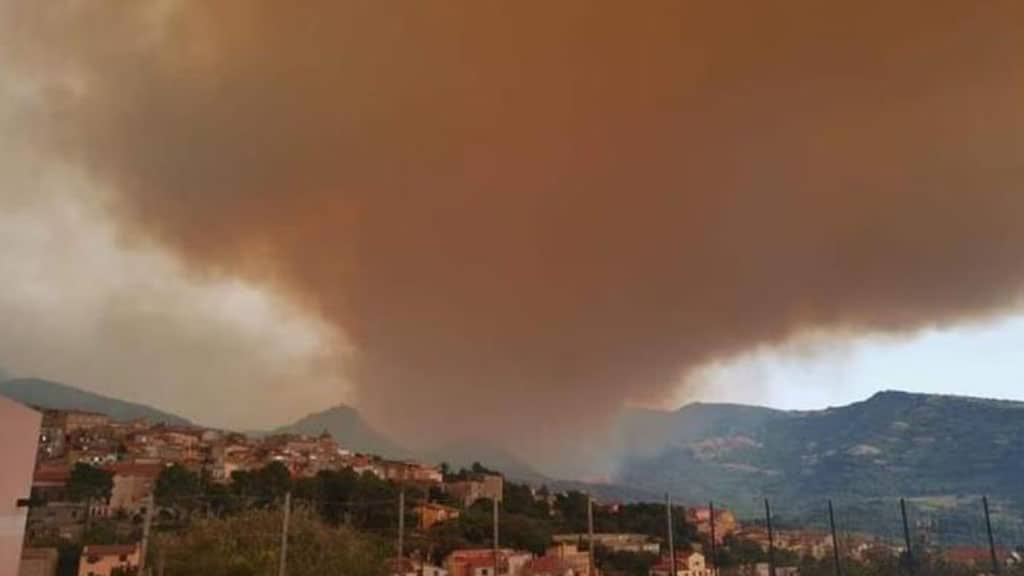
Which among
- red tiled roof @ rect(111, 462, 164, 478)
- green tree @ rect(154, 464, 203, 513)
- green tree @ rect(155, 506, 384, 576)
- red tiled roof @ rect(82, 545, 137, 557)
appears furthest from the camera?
red tiled roof @ rect(111, 462, 164, 478)

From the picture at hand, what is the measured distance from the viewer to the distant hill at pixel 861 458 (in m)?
36.8

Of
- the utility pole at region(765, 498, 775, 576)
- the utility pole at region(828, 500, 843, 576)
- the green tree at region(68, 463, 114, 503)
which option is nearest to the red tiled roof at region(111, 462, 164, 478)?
the green tree at region(68, 463, 114, 503)

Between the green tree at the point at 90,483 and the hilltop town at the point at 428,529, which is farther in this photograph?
the green tree at the point at 90,483

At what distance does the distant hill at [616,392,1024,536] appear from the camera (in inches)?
1448

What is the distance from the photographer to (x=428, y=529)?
3194 cm

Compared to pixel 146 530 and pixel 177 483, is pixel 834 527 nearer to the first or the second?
pixel 146 530

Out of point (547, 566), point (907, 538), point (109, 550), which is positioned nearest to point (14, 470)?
point (907, 538)

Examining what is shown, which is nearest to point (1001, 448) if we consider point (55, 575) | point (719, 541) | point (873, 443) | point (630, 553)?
point (873, 443)

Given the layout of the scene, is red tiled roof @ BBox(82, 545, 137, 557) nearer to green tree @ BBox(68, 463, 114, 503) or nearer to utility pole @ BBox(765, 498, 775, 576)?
utility pole @ BBox(765, 498, 775, 576)

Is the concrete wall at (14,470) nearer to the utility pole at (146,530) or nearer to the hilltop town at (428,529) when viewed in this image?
the hilltop town at (428,529)

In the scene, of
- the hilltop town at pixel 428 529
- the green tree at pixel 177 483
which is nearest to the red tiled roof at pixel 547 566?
the hilltop town at pixel 428 529

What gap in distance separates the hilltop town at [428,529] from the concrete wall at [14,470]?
3.01ft

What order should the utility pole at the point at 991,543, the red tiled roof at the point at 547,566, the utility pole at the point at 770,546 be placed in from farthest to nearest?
1. the red tiled roof at the point at 547,566
2. the utility pole at the point at 770,546
3. the utility pole at the point at 991,543

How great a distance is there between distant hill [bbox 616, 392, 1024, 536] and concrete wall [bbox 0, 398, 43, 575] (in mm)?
13226
